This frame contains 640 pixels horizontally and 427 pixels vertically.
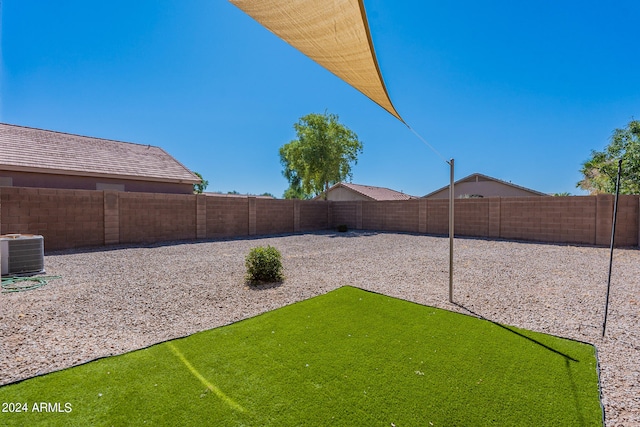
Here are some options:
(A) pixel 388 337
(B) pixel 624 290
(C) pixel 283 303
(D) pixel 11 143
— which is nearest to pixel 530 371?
(A) pixel 388 337

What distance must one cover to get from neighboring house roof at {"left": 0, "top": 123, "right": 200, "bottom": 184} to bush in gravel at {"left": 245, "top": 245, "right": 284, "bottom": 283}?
35.0ft

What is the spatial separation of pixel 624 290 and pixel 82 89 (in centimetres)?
1452

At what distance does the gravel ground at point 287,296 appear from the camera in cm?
267

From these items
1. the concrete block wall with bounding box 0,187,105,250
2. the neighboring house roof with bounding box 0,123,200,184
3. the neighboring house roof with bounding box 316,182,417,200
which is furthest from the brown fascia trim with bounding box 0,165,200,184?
the neighboring house roof with bounding box 316,182,417,200

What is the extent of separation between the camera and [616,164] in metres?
15.0

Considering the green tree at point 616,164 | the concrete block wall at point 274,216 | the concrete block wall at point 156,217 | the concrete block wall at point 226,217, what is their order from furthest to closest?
the concrete block wall at point 274,216
the green tree at point 616,164
the concrete block wall at point 226,217
the concrete block wall at point 156,217

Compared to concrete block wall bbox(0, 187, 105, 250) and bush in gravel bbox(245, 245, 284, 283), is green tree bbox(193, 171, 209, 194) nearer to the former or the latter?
concrete block wall bbox(0, 187, 105, 250)

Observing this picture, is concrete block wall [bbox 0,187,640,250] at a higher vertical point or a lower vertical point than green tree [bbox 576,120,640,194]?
lower

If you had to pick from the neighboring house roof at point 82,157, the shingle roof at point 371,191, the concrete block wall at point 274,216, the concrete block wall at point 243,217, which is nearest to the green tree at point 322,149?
the shingle roof at point 371,191

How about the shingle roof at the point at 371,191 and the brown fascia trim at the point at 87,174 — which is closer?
the brown fascia trim at the point at 87,174

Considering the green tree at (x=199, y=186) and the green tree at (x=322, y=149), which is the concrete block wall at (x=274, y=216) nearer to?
the green tree at (x=199, y=186)

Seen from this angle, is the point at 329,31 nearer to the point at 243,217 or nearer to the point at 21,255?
the point at 21,255

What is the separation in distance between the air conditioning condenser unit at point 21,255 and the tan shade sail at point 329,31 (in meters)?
6.52

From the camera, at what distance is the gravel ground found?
2.67m
